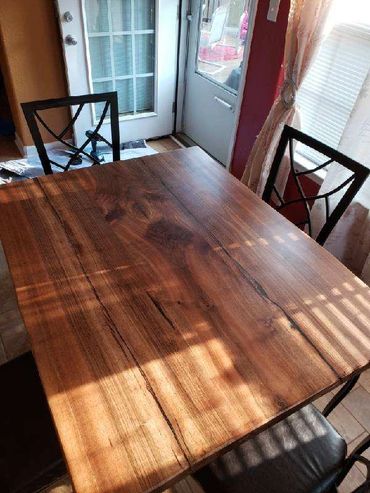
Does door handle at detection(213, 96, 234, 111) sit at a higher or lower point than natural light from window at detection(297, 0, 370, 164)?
lower

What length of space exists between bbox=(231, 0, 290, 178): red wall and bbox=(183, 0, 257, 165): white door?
93mm

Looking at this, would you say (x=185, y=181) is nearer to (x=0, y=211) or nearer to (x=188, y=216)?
(x=188, y=216)

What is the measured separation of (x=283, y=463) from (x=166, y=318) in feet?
1.64

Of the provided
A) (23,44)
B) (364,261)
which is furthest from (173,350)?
(23,44)

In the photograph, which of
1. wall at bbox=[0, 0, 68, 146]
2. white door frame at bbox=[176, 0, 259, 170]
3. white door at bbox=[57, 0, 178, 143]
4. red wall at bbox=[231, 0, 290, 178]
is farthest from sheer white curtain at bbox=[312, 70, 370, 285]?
wall at bbox=[0, 0, 68, 146]

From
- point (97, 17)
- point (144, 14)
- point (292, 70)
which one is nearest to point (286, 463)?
point (292, 70)

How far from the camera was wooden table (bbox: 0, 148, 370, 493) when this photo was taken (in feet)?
2.36

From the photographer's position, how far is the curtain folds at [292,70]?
1.78m

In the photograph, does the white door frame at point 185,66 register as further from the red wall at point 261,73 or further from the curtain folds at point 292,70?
the curtain folds at point 292,70

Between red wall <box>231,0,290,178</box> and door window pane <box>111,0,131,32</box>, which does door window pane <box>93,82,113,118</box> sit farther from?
red wall <box>231,0,290,178</box>

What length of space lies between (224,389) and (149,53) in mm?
3000

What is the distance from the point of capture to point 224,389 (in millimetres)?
801

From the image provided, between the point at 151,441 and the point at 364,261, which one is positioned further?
the point at 364,261

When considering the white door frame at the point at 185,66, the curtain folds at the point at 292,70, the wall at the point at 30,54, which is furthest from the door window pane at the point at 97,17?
the curtain folds at the point at 292,70
